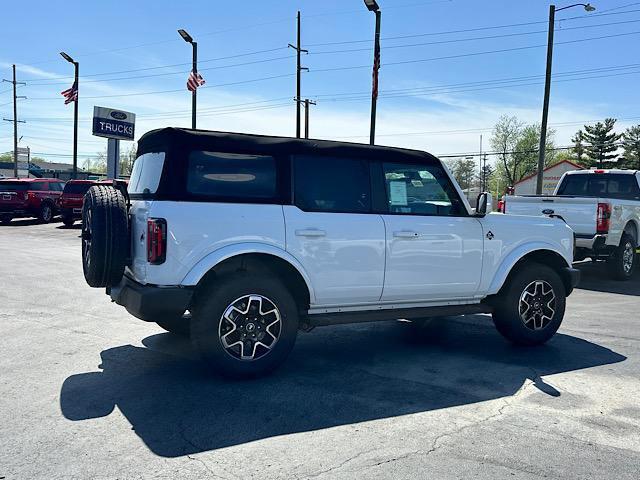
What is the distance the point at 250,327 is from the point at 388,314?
1.34 meters

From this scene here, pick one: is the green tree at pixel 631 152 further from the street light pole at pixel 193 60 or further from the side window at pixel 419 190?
the side window at pixel 419 190

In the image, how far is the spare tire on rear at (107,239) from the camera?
185 inches

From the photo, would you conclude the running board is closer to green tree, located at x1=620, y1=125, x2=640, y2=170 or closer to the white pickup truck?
the white pickup truck

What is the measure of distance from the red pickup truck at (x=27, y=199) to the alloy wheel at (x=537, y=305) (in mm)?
23394

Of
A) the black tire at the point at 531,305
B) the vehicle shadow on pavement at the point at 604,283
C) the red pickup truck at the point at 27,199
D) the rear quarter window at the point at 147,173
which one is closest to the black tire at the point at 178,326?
the rear quarter window at the point at 147,173

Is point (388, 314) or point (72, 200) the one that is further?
point (72, 200)

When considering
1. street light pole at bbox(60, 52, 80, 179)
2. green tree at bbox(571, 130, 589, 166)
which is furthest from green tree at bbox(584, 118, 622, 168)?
street light pole at bbox(60, 52, 80, 179)

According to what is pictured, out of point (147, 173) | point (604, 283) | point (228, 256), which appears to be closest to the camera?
point (228, 256)

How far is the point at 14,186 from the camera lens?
958 inches

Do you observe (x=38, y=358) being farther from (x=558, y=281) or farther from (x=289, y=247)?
(x=558, y=281)

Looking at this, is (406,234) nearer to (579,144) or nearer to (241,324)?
(241,324)

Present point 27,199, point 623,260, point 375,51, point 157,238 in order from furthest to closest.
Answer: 1. point 27,199
2. point 375,51
3. point 623,260
4. point 157,238

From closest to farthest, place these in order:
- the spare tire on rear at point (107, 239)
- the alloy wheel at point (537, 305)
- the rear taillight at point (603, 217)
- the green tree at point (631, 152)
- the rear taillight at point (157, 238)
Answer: the rear taillight at point (157, 238), the spare tire on rear at point (107, 239), the alloy wheel at point (537, 305), the rear taillight at point (603, 217), the green tree at point (631, 152)

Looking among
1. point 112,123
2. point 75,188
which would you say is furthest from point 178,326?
point 112,123
